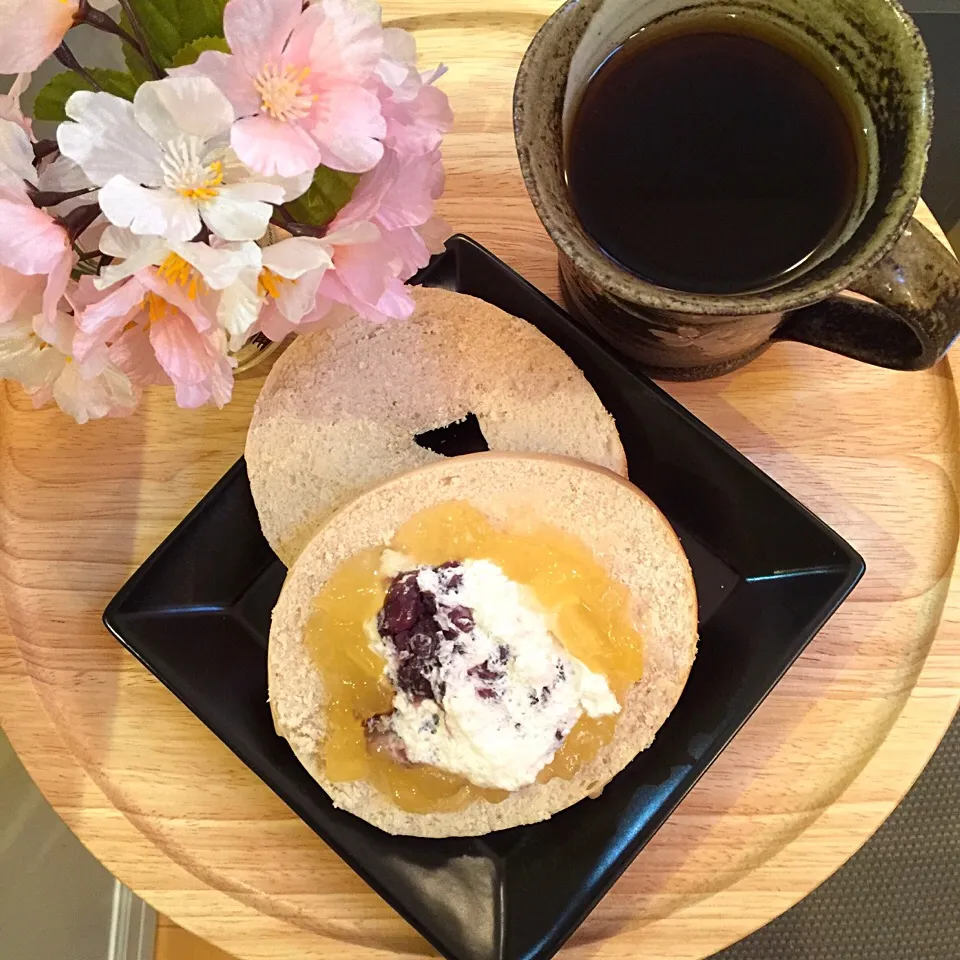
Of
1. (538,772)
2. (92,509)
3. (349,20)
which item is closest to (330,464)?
(92,509)

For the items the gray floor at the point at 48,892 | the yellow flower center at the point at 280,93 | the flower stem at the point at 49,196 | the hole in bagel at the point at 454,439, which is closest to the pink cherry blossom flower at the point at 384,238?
the yellow flower center at the point at 280,93

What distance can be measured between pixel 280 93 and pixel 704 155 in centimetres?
46

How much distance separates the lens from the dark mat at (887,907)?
63.7 inches

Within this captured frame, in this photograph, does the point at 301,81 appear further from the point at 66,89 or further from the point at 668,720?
the point at 668,720

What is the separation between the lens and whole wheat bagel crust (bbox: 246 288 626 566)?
3.57 ft

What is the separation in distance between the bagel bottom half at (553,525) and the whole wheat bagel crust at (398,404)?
5 centimetres

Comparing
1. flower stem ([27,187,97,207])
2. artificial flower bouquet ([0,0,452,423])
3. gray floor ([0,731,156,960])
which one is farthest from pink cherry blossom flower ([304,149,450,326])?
gray floor ([0,731,156,960])

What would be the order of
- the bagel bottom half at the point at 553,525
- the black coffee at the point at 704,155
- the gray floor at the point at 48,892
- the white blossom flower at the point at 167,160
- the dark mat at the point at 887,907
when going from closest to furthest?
the white blossom flower at the point at 167,160 < the black coffee at the point at 704,155 < the bagel bottom half at the point at 553,525 < the gray floor at the point at 48,892 < the dark mat at the point at 887,907

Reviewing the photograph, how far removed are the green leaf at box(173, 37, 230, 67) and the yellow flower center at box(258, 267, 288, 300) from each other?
0.17 metres

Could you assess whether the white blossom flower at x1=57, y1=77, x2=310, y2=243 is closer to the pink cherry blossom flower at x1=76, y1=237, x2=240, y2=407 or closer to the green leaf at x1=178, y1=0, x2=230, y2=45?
the pink cherry blossom flower at x1=76, y1=237, x2=240, y2=407

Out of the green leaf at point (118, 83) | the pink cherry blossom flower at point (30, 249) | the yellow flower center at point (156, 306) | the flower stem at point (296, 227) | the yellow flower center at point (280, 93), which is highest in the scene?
the yellow flower center at point (280, 93)

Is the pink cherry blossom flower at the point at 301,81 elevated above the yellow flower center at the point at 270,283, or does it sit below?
above

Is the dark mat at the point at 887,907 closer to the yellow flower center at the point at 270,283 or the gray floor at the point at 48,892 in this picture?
the gray floor at the point at 48,892

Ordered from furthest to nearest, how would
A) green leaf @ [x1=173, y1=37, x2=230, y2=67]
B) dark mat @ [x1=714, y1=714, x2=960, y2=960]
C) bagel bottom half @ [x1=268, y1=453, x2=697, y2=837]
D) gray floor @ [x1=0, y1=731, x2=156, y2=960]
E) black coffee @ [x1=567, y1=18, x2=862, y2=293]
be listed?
dark mat @ [x1=714, y1=714, x2=960, y2=960]
gray floor @ [x1=0, y1=731, x2=156, y2=960]
bagel bottom half @ [x1=268, y1=453, x2=697, y2=837]
black coffee @ [x1=567, y1=18, x2=862, y2=293]
green leaf @ [x1=173, y1=37, x2=230, y2=67]
